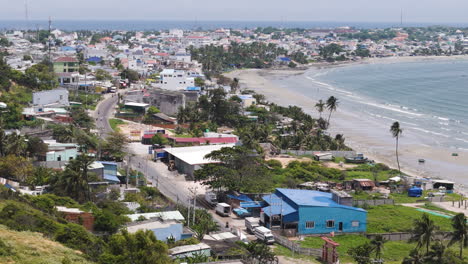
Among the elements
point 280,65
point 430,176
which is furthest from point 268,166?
point 280,65

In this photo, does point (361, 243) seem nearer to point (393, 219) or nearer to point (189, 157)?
point (393, 219)

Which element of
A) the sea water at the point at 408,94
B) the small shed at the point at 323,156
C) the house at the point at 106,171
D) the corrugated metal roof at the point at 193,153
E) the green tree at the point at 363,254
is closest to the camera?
the green tree at the point at 363,254

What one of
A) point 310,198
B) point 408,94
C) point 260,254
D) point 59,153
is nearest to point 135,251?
point 260,254

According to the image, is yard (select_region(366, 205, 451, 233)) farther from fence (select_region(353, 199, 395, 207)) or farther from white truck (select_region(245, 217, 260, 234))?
white truck (select_region(245, 217, 260, 234))

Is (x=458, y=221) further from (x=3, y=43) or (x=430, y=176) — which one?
(x=3, y=43)

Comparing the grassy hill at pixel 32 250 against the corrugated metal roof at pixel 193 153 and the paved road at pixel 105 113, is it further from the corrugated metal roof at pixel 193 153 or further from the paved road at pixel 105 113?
the paved road at pixel 105 113

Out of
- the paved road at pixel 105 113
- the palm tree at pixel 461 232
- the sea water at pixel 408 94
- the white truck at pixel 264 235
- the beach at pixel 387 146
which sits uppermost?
the palm tree at pixel 461 232

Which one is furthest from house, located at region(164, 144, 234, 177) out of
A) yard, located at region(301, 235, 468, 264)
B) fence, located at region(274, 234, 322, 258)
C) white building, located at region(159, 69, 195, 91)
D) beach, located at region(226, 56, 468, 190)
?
white building, located at region(159, 69, 195, 91)

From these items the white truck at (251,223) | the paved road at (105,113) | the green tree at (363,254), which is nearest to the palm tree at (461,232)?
the green tree at (363,254)
